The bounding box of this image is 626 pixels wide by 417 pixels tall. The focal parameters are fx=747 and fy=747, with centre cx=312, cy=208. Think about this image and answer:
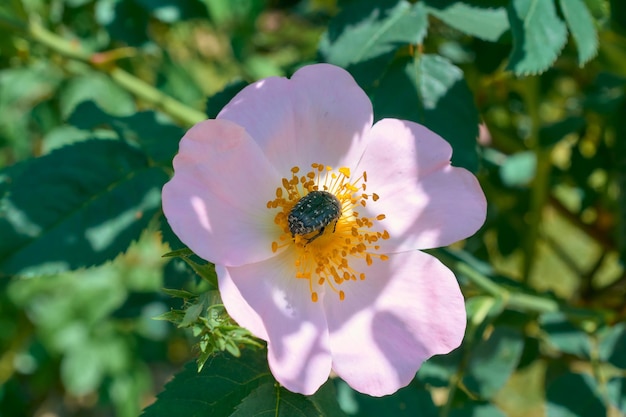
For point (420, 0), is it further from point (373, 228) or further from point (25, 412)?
point (25, 412)

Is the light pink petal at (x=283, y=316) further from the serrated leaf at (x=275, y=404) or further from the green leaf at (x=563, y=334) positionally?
the green leaf at (x=563, y=334)

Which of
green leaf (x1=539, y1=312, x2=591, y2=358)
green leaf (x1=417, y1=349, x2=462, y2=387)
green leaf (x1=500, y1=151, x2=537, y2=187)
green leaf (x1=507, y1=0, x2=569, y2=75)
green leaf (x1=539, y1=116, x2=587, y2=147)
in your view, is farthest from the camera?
green leaf (x1=500, y1=151, x2=537, y2=187)

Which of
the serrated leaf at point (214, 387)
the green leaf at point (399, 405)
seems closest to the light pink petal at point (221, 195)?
the serrated leaf at point (214, 387)

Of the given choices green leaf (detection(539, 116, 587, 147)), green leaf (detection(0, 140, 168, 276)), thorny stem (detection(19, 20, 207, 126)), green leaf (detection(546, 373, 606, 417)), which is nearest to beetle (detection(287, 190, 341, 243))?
green leaf (detection(0, 140, 168, 276))

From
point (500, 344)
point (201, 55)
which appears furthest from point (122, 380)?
point (500, 344)

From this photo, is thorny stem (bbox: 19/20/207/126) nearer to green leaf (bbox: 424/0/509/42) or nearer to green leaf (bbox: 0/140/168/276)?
green leaf (bbox: 0/140/168/276)
